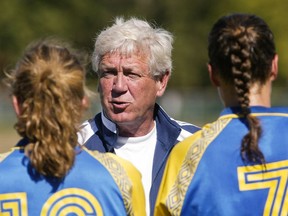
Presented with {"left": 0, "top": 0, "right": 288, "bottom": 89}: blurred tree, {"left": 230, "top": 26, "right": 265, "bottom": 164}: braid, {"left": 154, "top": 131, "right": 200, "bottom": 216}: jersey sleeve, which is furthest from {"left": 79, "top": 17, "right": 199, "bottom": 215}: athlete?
{"left": 0, "top": 0, "right": 288, "bottom": 89}: blurred tree

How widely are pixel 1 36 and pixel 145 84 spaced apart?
36.1 m

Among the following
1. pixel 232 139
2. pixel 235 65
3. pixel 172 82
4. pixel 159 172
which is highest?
pixel 235 65

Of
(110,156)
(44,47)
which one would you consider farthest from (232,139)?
(44,47)

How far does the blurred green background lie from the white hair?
104 feet

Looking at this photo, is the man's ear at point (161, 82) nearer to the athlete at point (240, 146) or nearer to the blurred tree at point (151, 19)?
the athlete at point (240, 146)

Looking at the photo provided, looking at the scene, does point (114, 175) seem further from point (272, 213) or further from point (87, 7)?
point (87, 7)

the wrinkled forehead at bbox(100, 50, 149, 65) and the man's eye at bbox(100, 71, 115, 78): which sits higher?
the wrinkled forehead at bbox(100, 50, 149, 65)

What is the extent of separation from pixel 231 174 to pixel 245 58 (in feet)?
1.63

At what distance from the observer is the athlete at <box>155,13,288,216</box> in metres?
3.91

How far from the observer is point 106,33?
5.32m

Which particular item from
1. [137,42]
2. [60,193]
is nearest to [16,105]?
[60,193]

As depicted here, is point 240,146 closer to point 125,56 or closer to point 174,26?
point 125,56

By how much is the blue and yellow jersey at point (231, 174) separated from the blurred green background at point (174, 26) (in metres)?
33.0

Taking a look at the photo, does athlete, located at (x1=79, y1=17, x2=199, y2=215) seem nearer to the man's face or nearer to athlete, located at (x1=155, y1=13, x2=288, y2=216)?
the man's face
